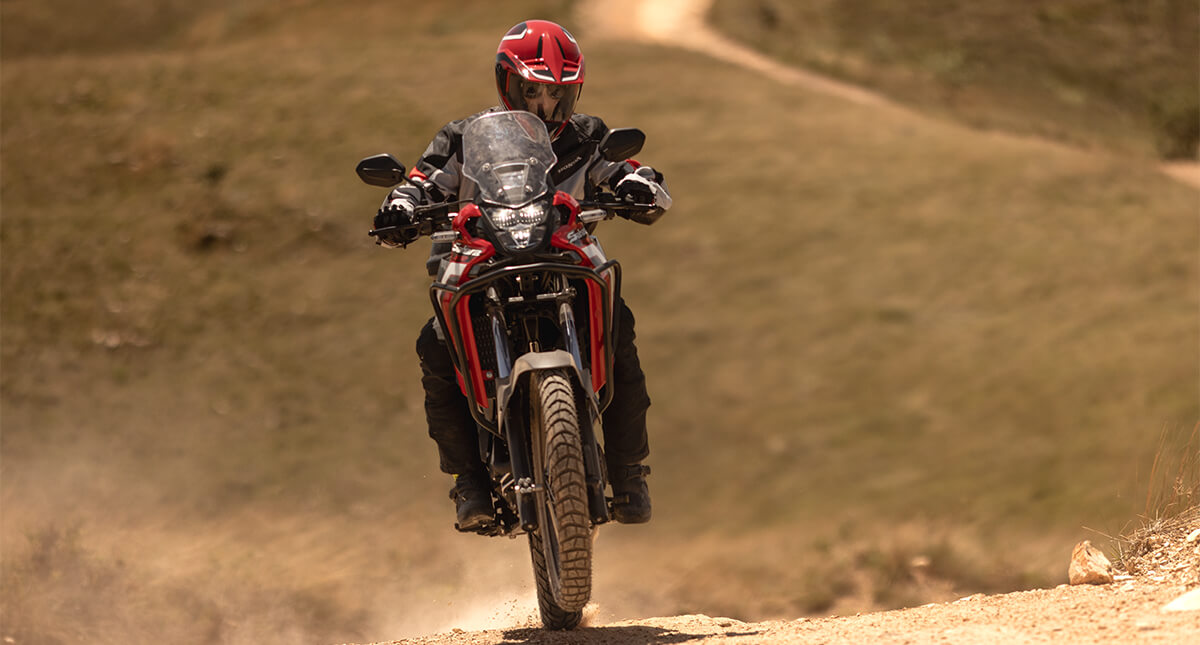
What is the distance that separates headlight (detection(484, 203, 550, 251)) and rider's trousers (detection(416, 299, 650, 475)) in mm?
846

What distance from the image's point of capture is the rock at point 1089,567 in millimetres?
6926

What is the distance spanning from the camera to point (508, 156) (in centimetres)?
620

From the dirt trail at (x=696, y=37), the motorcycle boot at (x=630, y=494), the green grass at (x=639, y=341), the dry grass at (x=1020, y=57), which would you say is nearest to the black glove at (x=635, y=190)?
the motorcycle boot at (x=630, y=494)

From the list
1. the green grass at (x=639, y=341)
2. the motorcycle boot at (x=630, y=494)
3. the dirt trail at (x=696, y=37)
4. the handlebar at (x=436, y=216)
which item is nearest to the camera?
the handlebar at (x=436, y=216)

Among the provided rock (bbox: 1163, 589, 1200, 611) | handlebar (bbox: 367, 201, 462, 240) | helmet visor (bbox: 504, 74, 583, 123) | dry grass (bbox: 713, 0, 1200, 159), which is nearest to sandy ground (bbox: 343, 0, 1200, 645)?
rock (bbox: 1163, 589, 1200, 611)

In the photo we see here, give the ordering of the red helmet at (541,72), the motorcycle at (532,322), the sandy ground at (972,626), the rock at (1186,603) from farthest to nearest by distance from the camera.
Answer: the red helmet at (541,72) → the motorcycle at (532,322) → the rock at (1186,603) → the sandy ground at (972,626)

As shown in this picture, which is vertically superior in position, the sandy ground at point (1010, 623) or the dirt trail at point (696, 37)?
the sandy ground at point (1010, 623)

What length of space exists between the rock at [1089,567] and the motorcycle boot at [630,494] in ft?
7.48

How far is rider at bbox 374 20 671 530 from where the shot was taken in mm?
6648

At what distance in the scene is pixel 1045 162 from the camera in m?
30.8

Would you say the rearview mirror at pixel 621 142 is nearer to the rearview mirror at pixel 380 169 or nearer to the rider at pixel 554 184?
the rider at pixel 554 184

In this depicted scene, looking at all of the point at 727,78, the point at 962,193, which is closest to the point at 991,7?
the point at 727,78

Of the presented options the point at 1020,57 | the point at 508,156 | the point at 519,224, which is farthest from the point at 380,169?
the point at 1020,57

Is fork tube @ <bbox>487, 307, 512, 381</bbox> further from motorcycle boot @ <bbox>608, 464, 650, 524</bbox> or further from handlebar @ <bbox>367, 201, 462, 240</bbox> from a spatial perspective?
motorcycle boot @ <bbox>608, 464, 650, 524</bbox>
